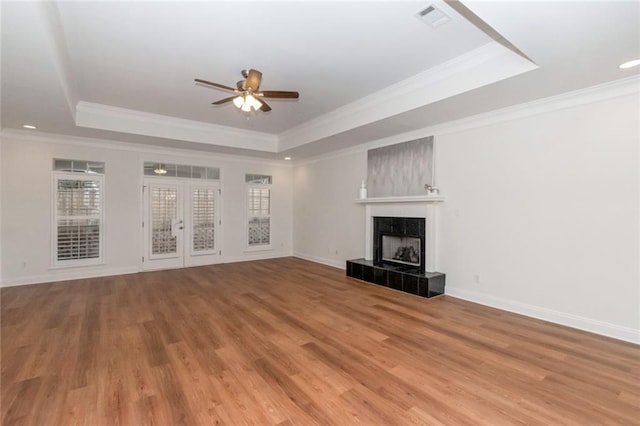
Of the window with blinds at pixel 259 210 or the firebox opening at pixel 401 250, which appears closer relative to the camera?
the firebox opening at pixel 401 250

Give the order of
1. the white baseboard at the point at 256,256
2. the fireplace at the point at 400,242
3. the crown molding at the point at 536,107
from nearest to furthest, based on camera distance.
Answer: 1. the crown molding at the point at 536,107
2. the fireplace at the point at 400,242
3. the white baseboard at the point at 256,256

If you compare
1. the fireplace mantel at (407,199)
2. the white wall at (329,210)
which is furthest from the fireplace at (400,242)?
the white wall at (329,210)

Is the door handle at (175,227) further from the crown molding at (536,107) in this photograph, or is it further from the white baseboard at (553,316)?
the white baseboard at (553,316)

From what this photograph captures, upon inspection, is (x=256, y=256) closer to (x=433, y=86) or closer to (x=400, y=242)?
(x=400, y=242)

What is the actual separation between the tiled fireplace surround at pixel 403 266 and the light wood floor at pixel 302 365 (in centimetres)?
35

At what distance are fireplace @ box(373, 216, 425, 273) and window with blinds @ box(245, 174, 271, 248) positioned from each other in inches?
140

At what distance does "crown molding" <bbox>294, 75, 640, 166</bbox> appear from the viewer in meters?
3.28

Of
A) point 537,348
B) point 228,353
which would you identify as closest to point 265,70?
point 228,353

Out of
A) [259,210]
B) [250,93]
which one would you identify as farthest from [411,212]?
[259,210]

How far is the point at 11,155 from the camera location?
214 inches

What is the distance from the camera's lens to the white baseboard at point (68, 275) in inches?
216

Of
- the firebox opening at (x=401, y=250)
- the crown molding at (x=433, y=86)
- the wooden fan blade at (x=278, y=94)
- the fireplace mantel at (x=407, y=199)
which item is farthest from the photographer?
the firebox opening at (x=401, y=250)

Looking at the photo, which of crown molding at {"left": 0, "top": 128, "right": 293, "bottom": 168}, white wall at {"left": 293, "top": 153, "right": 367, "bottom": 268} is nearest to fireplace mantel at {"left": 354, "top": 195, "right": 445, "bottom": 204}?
white wall at {"left": 293, "top": 153, "right": 367, "bottom": 268}

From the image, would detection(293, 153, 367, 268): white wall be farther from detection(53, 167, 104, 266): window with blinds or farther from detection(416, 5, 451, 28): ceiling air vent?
detection(53, 167, 104, 266): window with blinds
